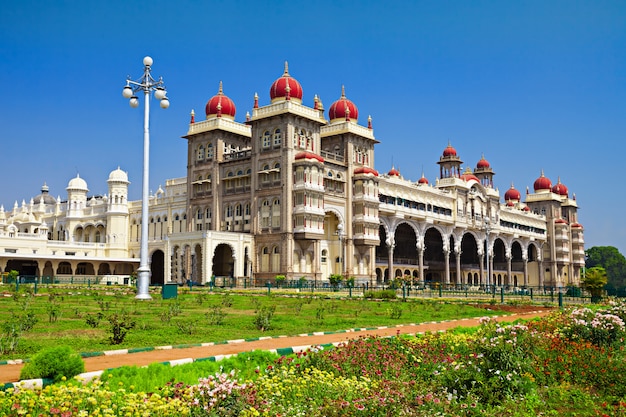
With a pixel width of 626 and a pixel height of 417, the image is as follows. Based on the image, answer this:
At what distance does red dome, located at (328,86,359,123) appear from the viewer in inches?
2720

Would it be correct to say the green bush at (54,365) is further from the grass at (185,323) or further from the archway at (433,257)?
the archway at (433,257)

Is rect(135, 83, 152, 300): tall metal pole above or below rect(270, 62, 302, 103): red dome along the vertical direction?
below

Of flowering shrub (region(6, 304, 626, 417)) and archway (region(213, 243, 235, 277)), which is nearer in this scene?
flowering shrub (region(6, 304, 626, 417))

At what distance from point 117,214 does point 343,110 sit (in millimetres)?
32853

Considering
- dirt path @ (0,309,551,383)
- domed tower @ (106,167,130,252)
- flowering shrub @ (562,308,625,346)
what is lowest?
dirt path @ (0,309,551,383)

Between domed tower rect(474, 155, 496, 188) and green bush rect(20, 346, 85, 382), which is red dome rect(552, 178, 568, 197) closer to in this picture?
domed tower rect(474, 155, 496, 188)

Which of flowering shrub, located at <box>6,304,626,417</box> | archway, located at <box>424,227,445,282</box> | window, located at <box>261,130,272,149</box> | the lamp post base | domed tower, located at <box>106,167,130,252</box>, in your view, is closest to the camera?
flowering shrub, located at <box>6,304,626,417</box>

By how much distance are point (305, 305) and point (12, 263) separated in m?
53.1

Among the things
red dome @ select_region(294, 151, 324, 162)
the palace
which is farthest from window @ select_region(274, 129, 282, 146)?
red dome @ select_region(294, 151, 324, 162)

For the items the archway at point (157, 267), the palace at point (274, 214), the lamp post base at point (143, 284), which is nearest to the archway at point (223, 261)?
the palace at point (274, 214)

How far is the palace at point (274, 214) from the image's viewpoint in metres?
59.8

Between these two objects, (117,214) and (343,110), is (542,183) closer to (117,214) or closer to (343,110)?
(343,110)

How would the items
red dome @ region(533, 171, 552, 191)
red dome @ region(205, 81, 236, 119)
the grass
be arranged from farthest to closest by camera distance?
red dome @ region(533, 171, 552, 191) → red dome @ region(205, 81, 236, 119) → the grass

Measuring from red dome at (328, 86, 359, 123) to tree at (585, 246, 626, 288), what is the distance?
103m
